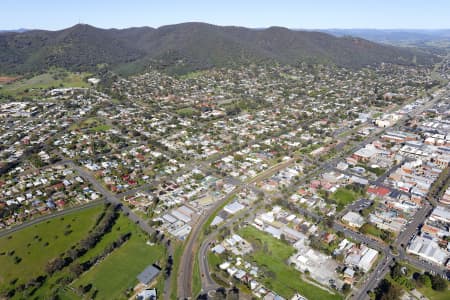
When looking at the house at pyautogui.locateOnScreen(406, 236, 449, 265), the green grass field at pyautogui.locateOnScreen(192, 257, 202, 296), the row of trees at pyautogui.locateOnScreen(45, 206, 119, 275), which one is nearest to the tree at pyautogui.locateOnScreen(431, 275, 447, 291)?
the house at pyautogui.locateOnScreen(406, 236, 449, 265)

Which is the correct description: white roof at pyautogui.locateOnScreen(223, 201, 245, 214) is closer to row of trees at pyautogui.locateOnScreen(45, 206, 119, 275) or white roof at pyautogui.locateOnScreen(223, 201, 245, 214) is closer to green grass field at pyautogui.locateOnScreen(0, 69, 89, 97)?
row of trees at pyautogui.locateOnScreen(45, 206, 119, 275)

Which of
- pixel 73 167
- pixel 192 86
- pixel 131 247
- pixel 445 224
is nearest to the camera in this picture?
pixel 131 247

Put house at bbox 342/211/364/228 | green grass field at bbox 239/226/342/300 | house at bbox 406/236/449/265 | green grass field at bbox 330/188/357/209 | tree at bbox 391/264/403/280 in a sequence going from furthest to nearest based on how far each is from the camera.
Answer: green grass field at bbox 330/188/357/209
house at bbox 342/211/364/228
house at bbox 406/236/449/265
tree at bbox 391/264/403/280
green grass field at bbox 239/226/342/300

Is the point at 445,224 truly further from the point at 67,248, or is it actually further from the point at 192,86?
the point at 192,86

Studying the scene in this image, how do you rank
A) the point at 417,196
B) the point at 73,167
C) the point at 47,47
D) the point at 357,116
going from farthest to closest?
the point at 47,47, the point at 357,116, the point at 73,167, the point at 417,196

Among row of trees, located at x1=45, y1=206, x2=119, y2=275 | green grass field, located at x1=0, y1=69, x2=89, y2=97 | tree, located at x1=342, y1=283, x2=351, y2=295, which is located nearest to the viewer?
tree, located at x1=342, y1=283, x2=351, y2=295

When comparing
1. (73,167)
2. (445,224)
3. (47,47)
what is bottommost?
(445,224)

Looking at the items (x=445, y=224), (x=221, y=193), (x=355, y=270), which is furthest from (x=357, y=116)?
(x=355, y=270)
